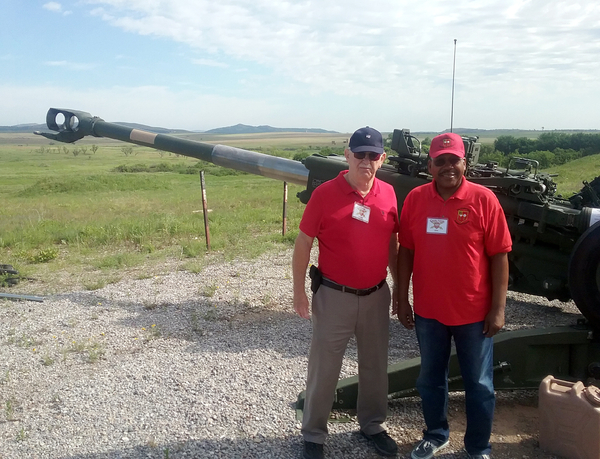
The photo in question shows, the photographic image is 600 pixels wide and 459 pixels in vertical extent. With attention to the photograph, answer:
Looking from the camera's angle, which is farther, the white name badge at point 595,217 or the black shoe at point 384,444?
the white name badge at point 595,217

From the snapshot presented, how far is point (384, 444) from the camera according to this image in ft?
11.6

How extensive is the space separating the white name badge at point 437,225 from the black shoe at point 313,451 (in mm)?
1561

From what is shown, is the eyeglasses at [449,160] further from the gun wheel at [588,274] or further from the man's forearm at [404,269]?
the gun wheel at [588,274]

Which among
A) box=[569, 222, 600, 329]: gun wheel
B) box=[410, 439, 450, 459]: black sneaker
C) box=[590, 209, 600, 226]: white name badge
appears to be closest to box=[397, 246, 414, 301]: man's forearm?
box=[410, 439, 450, 459]: black sneaker

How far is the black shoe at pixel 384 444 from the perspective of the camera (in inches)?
138

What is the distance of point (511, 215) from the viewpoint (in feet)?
16.1

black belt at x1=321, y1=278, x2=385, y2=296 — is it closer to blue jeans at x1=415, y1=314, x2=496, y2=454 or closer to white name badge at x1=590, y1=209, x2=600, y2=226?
blue jeans at x1=415, y1=314, x2=496, y2=454

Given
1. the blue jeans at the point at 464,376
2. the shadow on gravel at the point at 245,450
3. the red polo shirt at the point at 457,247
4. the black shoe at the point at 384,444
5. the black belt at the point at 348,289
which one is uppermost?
the red polo shirt at the point at 457,247

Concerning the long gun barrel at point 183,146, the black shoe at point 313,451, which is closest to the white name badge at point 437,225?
the black shoe at point 313,451

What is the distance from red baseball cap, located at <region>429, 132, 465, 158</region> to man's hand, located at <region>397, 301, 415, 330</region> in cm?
97

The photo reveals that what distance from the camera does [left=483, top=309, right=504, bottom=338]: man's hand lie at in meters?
3.07

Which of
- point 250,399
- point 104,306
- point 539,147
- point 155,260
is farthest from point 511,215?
point 539,147

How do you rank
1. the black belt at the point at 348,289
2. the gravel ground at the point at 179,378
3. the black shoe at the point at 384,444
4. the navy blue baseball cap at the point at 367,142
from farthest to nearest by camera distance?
the gravel ground at the point at 179,378
the black shoe at the point at 384,444
the black belt at the point at 348,289
the navy blue baseball cap at the point at 367,142

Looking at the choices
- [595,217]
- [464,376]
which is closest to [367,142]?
[464,376]
